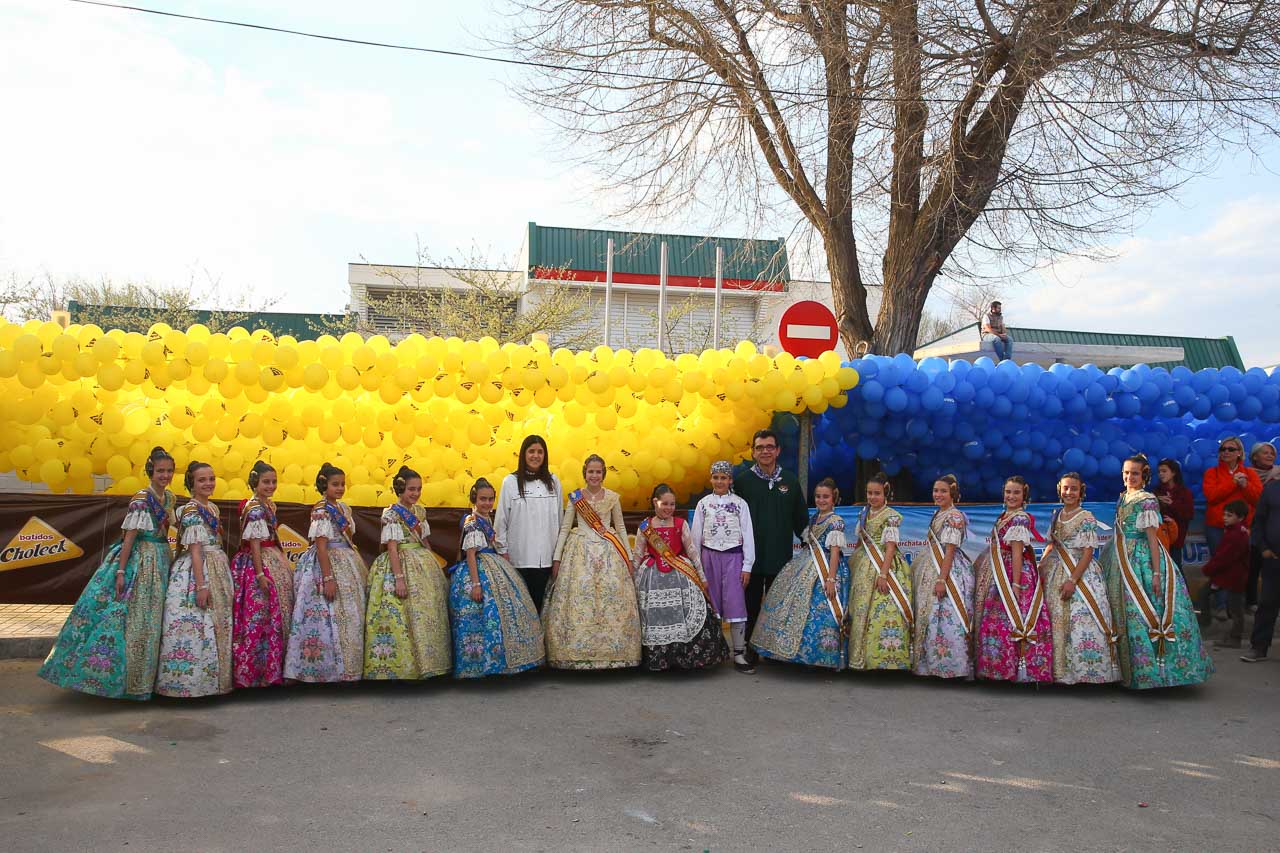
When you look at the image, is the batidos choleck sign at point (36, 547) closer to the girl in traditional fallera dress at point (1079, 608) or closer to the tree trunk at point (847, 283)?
the girl in traditional fallera dress at point (1079, 608)

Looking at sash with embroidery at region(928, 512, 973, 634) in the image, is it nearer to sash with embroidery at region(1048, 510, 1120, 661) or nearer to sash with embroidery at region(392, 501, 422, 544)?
sash with embroidery at region(1048, 510, 1120, 661)

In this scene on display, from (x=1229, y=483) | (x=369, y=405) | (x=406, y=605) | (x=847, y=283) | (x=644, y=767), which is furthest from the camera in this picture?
(x=847, y=283)

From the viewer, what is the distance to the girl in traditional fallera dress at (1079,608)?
6609 mm

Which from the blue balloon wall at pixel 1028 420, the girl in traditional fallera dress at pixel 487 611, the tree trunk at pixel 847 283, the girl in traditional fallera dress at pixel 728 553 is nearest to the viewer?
the girl in traditional fallera dress at pixel 487 611

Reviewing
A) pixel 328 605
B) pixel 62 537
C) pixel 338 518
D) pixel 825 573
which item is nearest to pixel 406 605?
pixel 328 605

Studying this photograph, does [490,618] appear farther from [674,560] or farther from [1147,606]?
[1147,606]

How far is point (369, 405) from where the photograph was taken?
25.2ft

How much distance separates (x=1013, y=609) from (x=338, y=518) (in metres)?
4.31

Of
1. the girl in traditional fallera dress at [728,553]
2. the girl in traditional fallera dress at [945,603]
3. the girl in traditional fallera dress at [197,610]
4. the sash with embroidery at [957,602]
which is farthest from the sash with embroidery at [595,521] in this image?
the girl in traditional fallera dress at [197,610]

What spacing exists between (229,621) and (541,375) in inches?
103

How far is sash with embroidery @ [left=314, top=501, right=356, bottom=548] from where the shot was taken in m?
6.43

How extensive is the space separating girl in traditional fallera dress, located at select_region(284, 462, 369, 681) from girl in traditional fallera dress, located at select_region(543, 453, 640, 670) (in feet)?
4.11

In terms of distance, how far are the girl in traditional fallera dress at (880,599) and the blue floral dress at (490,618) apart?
2.10 metres

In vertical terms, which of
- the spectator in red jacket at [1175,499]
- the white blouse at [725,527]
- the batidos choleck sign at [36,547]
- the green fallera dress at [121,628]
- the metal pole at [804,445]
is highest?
the metal pole at [804,445]
